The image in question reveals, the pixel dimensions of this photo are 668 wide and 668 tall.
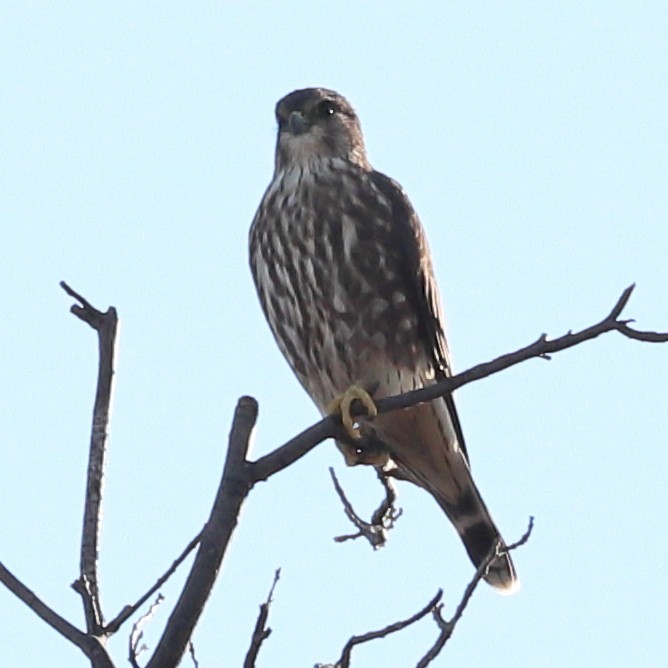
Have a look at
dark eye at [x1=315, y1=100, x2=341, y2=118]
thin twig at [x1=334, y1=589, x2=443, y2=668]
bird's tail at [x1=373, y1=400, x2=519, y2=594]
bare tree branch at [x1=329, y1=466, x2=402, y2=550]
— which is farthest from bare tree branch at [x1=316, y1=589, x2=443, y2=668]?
dark eye at [x1=315, y1=100, x2=341, y2=118]

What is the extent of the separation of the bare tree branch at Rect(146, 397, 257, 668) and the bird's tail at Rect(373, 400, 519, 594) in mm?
1402

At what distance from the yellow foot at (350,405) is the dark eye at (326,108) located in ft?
4.09

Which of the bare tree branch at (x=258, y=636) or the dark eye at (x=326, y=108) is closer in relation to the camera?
the bare tree branch at (x=258, y=636)

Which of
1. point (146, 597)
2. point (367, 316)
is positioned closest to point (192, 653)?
point (146, 597)

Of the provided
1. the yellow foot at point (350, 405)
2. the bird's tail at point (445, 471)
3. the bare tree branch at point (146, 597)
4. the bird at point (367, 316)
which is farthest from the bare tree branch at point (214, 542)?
the bird's tail at point (445, 471)

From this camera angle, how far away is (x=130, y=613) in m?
2.39

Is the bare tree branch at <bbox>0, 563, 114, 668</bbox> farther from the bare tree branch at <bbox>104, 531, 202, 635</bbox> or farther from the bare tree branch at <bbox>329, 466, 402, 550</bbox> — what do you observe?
the bare tree branch at <bbox>329, 466, 402, 550</bbox>

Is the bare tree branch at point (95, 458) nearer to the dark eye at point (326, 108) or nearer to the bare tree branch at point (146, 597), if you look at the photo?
the bare tree branch at point (146, 597)

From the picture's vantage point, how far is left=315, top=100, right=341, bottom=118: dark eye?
4.76 metres

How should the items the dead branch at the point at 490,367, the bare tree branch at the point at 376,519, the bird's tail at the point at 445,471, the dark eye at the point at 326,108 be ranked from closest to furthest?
1. the dead branch at the point at 490,367
2. the bare tree branch at the point at 376,519
3. the bird's tail at the point at 445,471
4. the dark eye at the point at 326,108

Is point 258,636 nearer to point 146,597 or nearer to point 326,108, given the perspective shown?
point 146,597

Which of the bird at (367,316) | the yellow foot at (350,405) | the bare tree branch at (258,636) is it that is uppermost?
the bird at (367,316)

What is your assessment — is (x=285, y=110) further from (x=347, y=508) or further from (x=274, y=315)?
(x=347, y=508)

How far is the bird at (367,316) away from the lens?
3943mm
